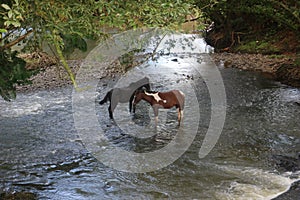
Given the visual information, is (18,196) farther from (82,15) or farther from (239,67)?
(239,67)

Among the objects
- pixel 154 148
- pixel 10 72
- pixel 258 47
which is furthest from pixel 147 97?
pixel 258 47

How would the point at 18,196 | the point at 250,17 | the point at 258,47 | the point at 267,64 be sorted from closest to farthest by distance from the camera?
the point at 18,196
the point at 267,64
the point at 258,47
the point at 250,17

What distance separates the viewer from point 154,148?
19.2ft

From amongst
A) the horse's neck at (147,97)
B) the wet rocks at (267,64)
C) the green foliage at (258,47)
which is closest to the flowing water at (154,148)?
the horse's neck at (147,97)

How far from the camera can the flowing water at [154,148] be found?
460 centimetres

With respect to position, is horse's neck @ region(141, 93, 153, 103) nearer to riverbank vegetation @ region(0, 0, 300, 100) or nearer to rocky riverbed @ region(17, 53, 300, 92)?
riverbank vegetation @ region(0, 0, 300, 100)

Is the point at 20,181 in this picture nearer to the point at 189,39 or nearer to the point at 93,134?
the point at 93,134

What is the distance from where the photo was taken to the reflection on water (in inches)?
181

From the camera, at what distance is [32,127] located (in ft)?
22.8

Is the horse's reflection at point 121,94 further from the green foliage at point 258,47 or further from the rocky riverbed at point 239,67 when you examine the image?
the green foliage at point 258,47

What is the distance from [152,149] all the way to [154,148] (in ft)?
0.15

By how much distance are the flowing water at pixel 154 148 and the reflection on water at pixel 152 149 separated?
0.01 meters

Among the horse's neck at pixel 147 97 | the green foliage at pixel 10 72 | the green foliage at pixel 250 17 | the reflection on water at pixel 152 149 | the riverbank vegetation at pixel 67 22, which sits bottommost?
the reflection on water at pixel 152 149

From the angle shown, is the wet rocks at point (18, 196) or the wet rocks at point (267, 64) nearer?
the wet rocks at point (18, 196)
